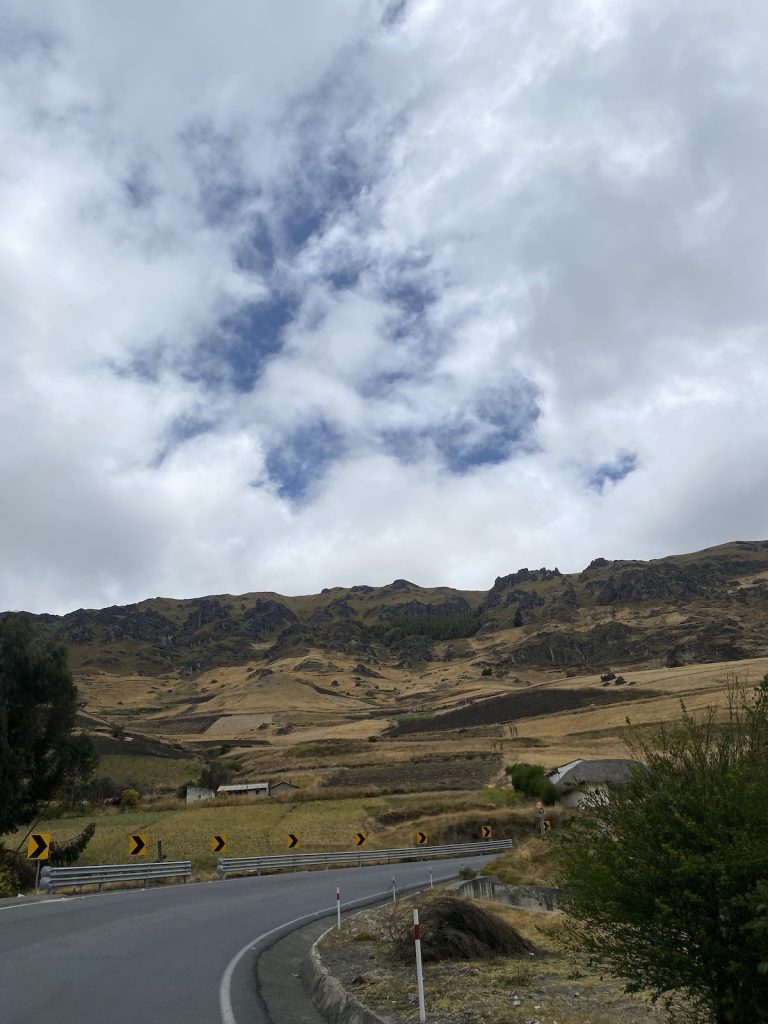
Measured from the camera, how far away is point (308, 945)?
14.9 m

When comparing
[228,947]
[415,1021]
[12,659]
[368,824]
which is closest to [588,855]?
[415,1021]

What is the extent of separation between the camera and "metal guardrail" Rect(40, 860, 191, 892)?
74.3 ft

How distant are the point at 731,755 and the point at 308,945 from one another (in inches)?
443

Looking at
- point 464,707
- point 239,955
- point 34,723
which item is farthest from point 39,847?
point 464,707

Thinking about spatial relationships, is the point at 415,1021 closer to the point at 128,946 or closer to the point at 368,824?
the point at 128,946

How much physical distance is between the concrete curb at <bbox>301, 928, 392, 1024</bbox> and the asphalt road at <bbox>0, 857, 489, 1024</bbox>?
0.85m

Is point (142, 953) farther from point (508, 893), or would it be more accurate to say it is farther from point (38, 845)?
point (508, 893)

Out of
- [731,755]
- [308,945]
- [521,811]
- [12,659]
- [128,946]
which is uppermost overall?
[12,659]

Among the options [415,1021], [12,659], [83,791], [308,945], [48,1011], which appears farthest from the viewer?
[83,791]

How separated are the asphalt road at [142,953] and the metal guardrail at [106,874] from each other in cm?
131

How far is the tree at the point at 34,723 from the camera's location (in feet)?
85.9

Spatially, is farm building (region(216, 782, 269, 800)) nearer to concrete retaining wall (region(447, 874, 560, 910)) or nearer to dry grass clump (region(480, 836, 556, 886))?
dry grass clump (region(480, 836, 556, 886))

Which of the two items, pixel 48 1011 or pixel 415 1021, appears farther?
pixel 48 1011

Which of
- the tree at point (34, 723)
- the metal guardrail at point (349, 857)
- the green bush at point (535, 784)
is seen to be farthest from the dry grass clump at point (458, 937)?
the green bush at point (535, 784)
